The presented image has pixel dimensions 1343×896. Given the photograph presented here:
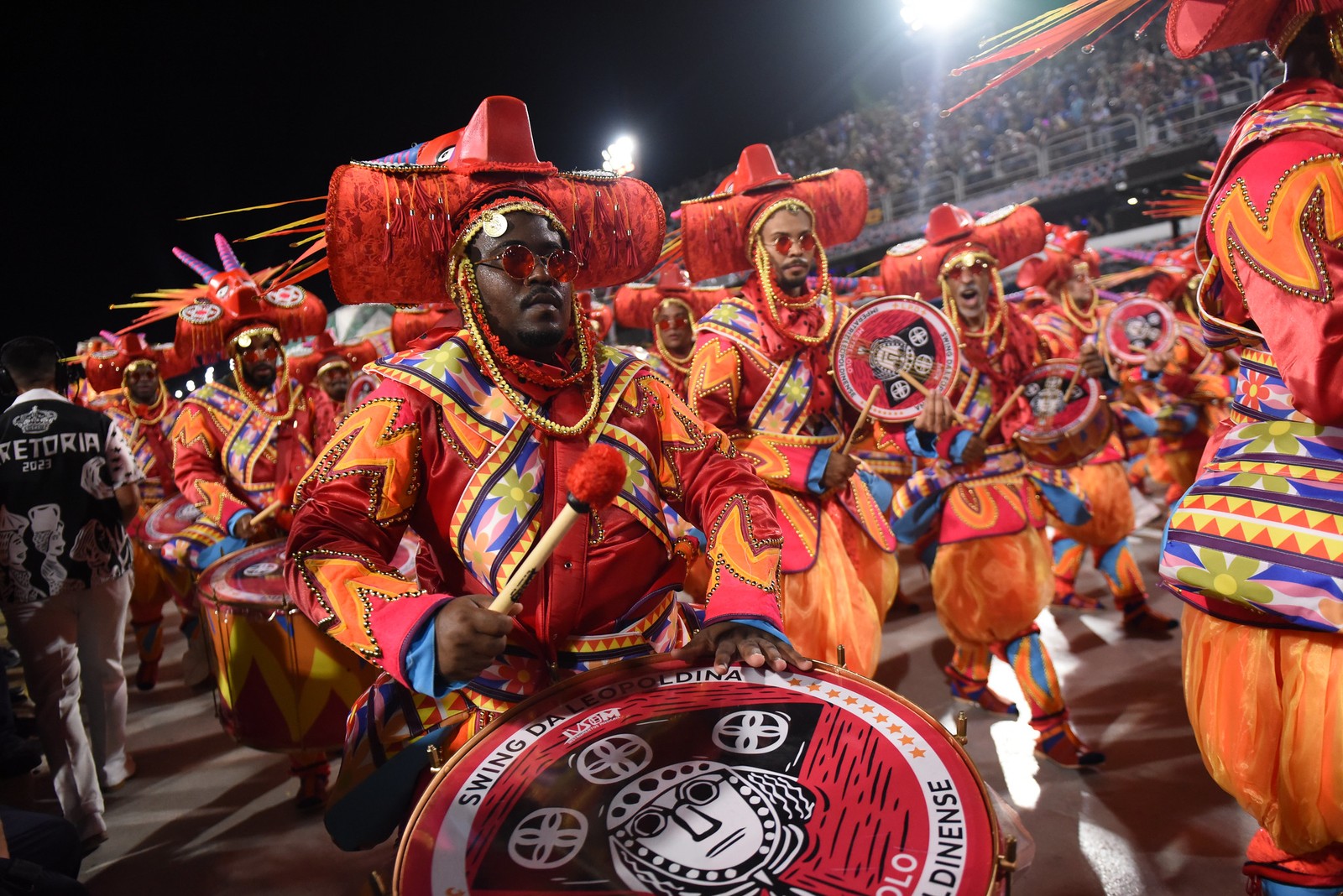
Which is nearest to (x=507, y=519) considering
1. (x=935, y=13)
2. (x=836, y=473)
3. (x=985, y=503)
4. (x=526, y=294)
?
(x=526, y=294)

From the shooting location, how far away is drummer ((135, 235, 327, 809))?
190 inches

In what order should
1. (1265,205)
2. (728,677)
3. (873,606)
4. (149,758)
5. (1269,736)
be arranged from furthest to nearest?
1. (149,758)
2. (873,606)
3. (1269,736)
4. (1265,205)
5. (728,677)

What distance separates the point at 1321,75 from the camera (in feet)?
6.02

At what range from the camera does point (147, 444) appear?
24.5 ft

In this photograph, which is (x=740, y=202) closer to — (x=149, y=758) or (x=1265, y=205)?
(x=1265, y=205)

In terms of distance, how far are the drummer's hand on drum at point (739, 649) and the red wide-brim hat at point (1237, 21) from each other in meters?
1.59

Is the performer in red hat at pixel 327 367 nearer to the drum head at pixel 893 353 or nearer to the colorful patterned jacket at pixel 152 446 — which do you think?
the colorful patterned jacket at pixel 152 446

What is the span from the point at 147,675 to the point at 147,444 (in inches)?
93.5

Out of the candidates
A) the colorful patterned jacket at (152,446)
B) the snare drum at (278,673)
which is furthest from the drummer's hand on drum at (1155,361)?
the colorful patterned jacket at (152,446)

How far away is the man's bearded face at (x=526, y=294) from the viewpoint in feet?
6.18

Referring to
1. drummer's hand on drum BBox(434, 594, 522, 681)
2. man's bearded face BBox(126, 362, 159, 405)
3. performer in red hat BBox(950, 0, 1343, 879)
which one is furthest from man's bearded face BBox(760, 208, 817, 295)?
man's bearded face BBox(126, 362, 159, 405)

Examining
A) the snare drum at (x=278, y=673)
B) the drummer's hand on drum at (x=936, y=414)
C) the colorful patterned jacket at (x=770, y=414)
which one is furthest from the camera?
the drummer's hand on drum at (x=936, y=414)

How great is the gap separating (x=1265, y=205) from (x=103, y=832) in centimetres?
484

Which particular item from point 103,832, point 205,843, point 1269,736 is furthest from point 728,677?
point 103,832
